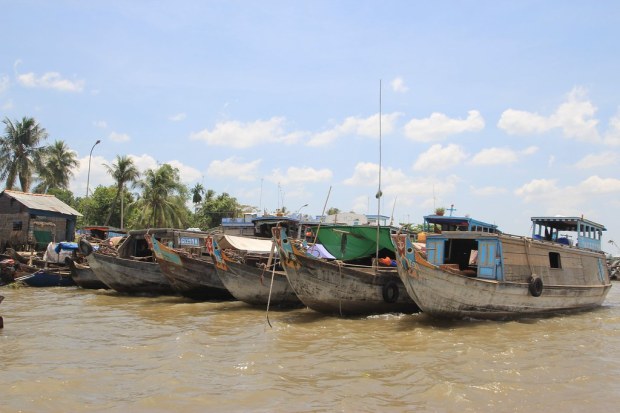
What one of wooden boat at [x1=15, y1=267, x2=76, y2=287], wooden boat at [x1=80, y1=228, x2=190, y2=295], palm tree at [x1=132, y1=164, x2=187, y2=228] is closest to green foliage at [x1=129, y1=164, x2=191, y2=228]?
palm tree at [x1=132, y1=164, x2=187, y2=228]

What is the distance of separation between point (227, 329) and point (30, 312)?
6.15 meters

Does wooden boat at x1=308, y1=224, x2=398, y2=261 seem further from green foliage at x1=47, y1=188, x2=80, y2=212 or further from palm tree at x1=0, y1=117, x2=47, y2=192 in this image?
green foliage at x1=47, y1=188, x2=80, y2=212

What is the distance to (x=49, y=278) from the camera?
20.5 meters

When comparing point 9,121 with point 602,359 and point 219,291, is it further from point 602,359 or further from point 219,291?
point 602,359

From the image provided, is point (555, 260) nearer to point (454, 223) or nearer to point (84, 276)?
point (454, 223)

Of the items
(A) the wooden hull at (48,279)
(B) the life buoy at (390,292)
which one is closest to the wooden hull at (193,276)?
(B) the life buoy at (390,292)

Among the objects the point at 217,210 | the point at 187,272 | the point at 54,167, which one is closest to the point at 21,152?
the point at 54,167

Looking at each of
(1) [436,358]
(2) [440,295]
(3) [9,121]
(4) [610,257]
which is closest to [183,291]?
(2) [440,295]

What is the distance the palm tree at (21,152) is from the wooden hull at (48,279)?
19088mm

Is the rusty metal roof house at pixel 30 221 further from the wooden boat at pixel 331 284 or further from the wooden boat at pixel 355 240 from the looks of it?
the wooden boat at pixel 331 284

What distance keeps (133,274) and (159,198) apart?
68.2ft

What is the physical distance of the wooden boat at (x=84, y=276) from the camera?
1942cm

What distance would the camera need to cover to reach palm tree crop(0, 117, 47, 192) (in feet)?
119

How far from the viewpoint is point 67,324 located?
11.5 metres
